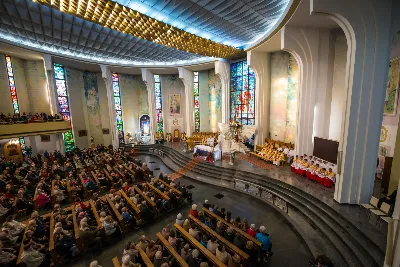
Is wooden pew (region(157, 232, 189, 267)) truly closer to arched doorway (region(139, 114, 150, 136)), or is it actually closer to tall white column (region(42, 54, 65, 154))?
tall white column (region(42, 54, 65, 154))

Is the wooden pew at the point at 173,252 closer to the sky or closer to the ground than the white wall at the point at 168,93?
closer to the ground

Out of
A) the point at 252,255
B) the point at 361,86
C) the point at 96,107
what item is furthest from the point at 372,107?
the point at 96,107

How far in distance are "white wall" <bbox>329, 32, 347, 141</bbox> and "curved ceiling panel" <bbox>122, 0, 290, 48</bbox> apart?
3.25 metres

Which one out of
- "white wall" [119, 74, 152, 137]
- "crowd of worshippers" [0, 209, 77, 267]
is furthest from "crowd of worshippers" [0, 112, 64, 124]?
"crowd of worshippers" [0, 209, 77, 267]

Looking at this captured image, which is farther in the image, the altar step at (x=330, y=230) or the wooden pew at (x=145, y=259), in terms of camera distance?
the altar step at (x=330, y=230)

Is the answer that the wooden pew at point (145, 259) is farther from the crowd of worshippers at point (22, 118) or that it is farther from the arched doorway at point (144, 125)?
the arched doorway at point (144, 125)

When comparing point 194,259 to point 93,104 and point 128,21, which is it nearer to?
point 128,21

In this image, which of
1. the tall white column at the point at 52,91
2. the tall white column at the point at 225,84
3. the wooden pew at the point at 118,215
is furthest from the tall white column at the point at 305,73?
the tall white column at the point at 52,91

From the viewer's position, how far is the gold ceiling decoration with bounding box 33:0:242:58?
628cm

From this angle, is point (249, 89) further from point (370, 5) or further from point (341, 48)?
point (370, 5)

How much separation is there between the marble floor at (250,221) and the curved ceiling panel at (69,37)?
9449mm

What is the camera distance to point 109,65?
14414 millimetres

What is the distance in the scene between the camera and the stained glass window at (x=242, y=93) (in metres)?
13.9

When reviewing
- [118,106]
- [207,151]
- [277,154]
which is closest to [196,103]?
[207,151]
